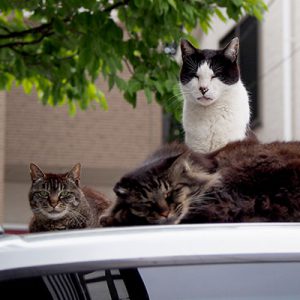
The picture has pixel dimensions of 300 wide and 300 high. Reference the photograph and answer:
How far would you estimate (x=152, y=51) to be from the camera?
20.4ft

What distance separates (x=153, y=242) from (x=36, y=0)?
14.1 ft

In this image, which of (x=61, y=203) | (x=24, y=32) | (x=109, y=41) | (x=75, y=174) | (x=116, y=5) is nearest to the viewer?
(x=61, y=203)

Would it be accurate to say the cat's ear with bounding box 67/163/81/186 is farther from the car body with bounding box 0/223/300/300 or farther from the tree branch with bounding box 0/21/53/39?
the car body with bounding box 0/223/300/300

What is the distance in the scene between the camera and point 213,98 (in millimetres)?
4379

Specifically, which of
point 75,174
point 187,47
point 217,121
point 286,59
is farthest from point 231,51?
point 286,59

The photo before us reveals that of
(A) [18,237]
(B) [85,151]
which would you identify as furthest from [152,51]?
(B) [85,151]

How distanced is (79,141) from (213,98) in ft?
43.4

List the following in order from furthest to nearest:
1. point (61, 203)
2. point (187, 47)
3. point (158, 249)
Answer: point (61, 203), point (187, 47), point (158, 249)

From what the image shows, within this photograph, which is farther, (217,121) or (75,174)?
(75,174)

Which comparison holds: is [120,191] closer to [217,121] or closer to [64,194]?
[217,121]

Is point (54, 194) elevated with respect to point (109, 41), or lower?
lower

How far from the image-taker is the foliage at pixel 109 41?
5664 millimetres

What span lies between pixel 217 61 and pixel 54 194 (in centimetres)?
145

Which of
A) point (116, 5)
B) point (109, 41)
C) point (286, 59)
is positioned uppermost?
point (286, 59)
